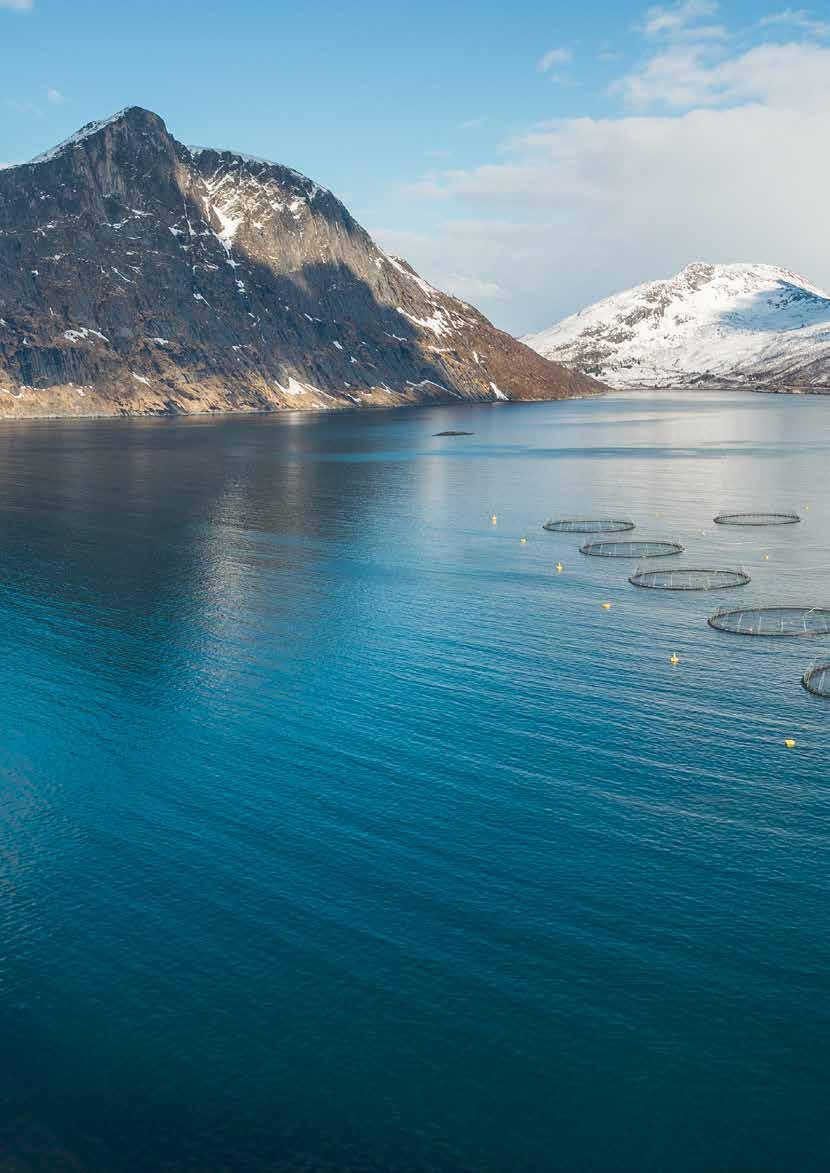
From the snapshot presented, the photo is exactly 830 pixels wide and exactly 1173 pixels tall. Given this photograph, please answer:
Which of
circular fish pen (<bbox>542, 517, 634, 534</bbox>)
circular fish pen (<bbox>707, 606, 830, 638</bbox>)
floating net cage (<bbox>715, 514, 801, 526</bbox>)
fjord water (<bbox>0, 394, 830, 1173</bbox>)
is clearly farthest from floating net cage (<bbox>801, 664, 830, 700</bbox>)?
floating net cage (<bbox>715, 514, 801, 526</bbox>)

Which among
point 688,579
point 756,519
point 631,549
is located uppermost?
point 756,519

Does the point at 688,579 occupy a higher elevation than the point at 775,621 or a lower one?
higher

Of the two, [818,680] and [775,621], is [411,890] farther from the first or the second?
[775,621]

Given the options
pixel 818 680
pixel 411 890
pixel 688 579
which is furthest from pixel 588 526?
pixel 411 890

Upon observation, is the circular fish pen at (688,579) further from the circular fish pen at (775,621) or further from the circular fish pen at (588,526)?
the circular fish pen at (588,526)

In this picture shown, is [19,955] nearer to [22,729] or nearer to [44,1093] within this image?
[44,1093]

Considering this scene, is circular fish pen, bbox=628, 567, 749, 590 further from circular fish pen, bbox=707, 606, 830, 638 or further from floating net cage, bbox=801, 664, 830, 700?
floating net cage, bbox=801, 664, 830, 700

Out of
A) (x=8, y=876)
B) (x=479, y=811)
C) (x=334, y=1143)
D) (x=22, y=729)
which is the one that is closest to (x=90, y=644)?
(x=22, y=729)
